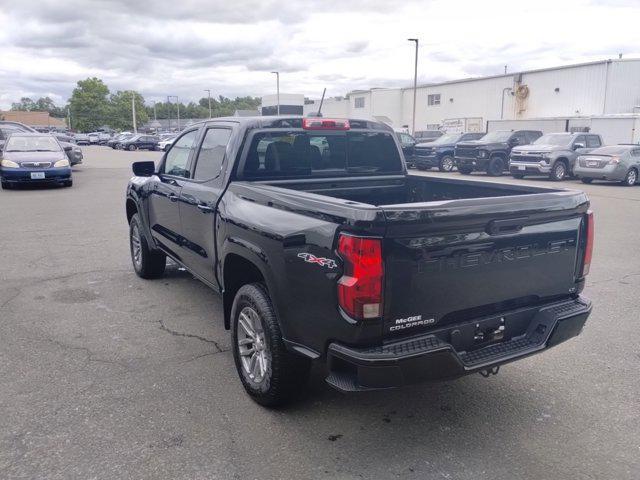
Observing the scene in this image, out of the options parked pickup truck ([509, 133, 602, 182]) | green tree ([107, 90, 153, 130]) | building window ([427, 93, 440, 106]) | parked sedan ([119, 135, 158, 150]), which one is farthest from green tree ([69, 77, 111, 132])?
parked pickup truck ([509, 133, 602, 182])

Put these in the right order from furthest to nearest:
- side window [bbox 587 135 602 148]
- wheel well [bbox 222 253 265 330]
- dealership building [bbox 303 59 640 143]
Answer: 1. dealership building [bbox 303 59 640 143]
2. side window [bbox 587 135 602 148]
3. wheel well [bbox 222 253 265 330]

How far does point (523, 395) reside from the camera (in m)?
3.99

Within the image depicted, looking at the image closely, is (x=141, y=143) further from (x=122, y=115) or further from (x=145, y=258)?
(x=122, y=115)

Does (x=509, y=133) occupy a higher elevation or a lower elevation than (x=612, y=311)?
higher

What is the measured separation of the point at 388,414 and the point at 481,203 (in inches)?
60.1

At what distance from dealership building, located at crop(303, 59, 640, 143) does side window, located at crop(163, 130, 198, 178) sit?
23.1m

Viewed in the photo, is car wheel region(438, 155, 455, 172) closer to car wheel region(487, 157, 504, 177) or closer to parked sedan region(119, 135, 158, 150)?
car wheel region(487, 157, 504, 177)

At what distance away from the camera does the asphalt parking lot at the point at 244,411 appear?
3.14 metres

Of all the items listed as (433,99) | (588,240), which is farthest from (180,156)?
(433,99)

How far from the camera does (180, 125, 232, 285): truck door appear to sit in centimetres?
448

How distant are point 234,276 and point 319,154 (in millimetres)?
1355

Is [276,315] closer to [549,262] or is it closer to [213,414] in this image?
[213,414]

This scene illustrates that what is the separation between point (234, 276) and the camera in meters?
4.12

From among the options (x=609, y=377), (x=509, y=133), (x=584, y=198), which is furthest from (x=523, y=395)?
(x=509, y=133)
